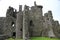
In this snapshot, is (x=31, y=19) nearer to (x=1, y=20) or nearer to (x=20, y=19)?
(x=20, y=19)

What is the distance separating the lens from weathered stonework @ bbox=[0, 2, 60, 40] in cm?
→ 3422

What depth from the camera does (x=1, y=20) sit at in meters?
44.5

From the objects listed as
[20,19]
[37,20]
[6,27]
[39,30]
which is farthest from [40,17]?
[6,27]

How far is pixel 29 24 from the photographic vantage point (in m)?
39.4

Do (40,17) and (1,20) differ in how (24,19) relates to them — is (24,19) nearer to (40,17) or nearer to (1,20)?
(40,17)

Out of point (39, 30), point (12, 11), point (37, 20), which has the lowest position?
point (39, 30)

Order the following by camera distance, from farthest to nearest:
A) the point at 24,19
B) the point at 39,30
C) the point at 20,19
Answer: the point at 39,30
the point at 20,19
the point at 24,19

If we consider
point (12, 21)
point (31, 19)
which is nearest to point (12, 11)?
point (12, 21)

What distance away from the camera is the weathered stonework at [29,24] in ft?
112

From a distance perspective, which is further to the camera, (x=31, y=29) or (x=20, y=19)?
(x=31, y=29)

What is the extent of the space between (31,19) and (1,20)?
969cm

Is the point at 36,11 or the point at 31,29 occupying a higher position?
the point at 36,11

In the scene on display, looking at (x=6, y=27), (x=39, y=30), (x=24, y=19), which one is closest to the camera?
(x=24, y=19)

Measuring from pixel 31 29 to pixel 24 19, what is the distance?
21.5 ft
